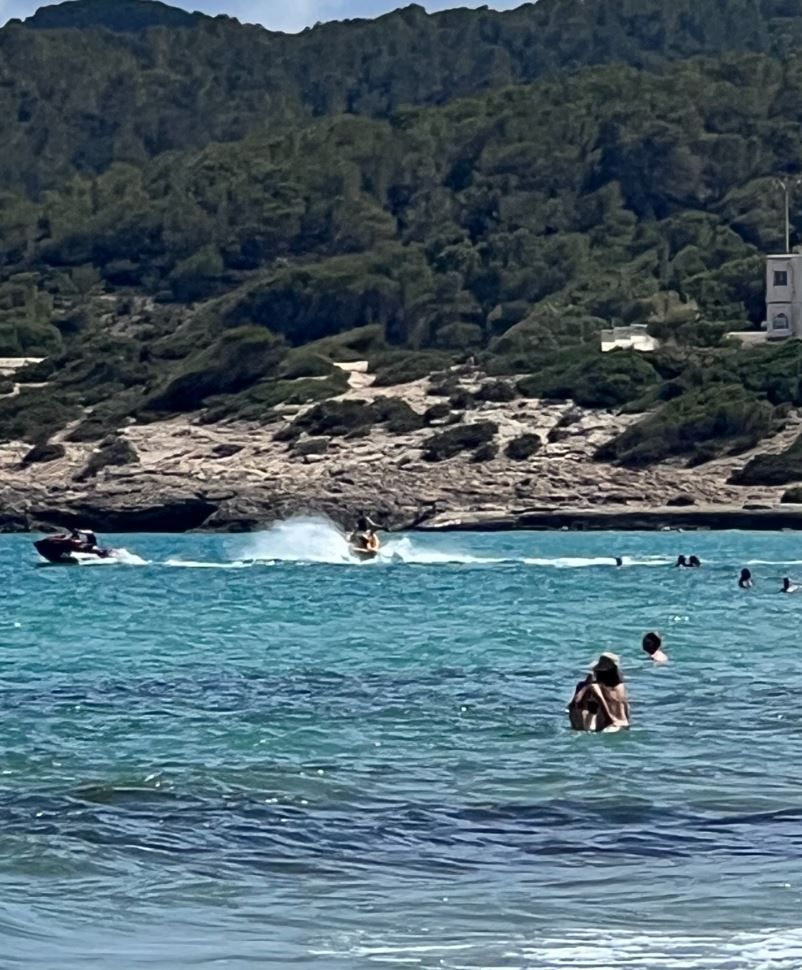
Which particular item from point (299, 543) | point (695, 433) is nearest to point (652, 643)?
point (299, 543)

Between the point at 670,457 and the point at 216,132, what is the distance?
288 feet

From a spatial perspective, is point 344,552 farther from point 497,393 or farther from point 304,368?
point 304,368

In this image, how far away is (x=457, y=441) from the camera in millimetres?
78250

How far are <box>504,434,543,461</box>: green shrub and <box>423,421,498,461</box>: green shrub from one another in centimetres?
98

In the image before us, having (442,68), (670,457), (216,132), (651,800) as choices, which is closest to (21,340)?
(670,457)

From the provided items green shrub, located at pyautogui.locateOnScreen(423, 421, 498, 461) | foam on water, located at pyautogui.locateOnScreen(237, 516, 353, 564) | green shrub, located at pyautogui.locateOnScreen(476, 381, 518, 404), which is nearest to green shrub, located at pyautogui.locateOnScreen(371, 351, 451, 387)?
green shrub, located at pyautogui.locateOnScreen(476, 381, 518, 404)

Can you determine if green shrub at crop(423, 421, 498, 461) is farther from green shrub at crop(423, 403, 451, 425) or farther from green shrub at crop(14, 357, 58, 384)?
green shrub at crop(14, 357, 58, 384)

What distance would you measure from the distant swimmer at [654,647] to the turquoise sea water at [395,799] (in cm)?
20

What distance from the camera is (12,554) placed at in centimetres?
6353

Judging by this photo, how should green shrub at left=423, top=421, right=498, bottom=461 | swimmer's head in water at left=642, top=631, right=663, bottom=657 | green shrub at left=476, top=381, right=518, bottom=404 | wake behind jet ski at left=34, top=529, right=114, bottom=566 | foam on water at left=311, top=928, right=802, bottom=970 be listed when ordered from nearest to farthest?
foam on water at left=311, top=928, right=802, bottom=970 → swimmer's head in water at left=642, top=631, right=663, bottom=657 → wake behind jet ski at left=34, top=529, right=114, bottom=566 → green shrub at left=423, top=421, right=498, bottom=461 → green shrub at left=476, top=381, right=518, bottom=404

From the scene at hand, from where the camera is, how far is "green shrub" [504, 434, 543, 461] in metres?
76.9

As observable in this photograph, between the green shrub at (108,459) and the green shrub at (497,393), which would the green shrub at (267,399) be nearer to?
the green shrub at (108,459)

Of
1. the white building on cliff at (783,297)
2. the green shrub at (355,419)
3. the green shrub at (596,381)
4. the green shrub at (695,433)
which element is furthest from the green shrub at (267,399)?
the white building on cliff at (783,297)

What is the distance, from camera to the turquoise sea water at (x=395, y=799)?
1223cm
